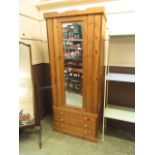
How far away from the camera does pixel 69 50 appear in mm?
1938

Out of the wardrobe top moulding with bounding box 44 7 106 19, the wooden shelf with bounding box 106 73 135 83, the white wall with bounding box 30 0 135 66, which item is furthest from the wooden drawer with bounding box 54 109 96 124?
the wardrobe top moulding with bounding box 44 7 106 19

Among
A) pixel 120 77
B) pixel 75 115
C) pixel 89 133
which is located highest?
pixel 120 77

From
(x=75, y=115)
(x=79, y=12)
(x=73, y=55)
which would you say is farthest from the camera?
(x=75, y=115)

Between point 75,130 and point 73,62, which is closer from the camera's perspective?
point 73,62

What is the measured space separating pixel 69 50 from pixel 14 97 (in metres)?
1.45

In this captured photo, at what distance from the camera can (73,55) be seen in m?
1.93

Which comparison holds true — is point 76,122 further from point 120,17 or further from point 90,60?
point 120,17

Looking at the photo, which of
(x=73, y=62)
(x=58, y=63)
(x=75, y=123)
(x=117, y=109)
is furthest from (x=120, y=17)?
(x=75, y=123)

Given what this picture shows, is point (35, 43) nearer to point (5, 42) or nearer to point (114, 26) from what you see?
point (114, 26)

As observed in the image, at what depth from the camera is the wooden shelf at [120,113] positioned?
1.91m

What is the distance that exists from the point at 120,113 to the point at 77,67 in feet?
2.76

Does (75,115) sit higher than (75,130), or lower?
higher

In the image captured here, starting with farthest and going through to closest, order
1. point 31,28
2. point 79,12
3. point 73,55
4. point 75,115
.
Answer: point 31,28 < point 75,115 < point 73,55 < point 79,12

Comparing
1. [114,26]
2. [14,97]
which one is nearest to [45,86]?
[114,26]
